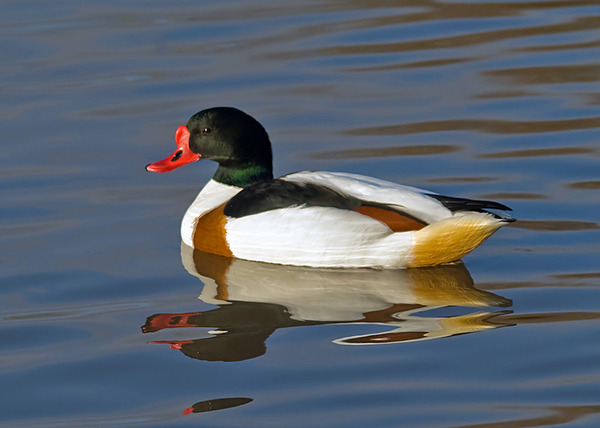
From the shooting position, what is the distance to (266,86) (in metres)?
10.9

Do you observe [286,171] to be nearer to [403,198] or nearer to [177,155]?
[177,155]

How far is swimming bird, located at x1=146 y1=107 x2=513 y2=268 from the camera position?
6.90 meters

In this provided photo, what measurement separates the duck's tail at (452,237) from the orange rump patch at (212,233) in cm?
121

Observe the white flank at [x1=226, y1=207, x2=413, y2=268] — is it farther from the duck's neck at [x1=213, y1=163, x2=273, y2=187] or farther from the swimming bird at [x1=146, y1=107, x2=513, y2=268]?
the duck's neck at [x1=213, y1=163, x2=273, y2=187]

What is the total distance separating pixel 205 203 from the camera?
7715 mm

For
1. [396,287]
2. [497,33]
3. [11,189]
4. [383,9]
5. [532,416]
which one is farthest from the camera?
[383,9]

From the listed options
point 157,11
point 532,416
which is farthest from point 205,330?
point 157,11

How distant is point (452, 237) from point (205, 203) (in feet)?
5.74

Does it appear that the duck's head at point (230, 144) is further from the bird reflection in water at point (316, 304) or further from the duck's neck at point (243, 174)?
the bird reflection in water at point (316, 304)

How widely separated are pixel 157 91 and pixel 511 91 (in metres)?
3.29

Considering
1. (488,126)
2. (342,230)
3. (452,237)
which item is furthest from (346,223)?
(488,126)

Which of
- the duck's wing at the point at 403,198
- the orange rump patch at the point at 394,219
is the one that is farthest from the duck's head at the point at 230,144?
the orange rump patch at the point at 394,219

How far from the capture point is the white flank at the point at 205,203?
300 inches

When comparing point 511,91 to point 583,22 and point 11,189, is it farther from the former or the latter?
point 11,189
